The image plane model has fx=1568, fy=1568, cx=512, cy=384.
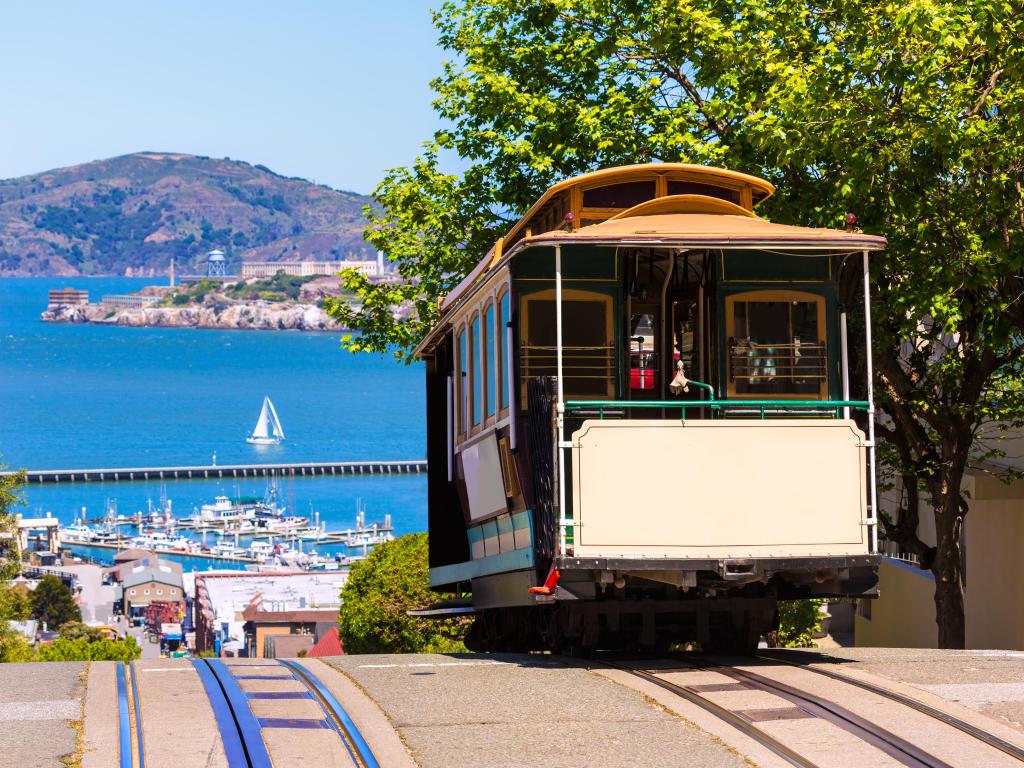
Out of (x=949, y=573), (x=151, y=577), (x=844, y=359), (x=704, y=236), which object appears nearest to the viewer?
(x=704, y=236)

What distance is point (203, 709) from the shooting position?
33.4 ft

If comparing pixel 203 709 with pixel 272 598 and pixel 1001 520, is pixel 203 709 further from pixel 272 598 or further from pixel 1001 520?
pixel 272 598

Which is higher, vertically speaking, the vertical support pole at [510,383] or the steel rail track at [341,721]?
the vertical support pole at [510,383]

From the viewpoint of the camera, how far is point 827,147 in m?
18.5

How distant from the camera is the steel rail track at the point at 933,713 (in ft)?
30.1

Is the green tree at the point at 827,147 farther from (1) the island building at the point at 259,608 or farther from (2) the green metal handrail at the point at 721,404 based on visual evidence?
(1) the island building at the point at 259,608

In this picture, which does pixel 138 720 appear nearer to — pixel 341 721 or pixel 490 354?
pixel 341 721

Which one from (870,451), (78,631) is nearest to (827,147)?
(870,451)

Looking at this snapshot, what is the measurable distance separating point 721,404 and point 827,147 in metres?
6.87

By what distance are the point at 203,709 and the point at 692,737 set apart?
3195 mm

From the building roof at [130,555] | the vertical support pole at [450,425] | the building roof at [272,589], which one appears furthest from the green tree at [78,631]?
the vertical support pole at [450,425]

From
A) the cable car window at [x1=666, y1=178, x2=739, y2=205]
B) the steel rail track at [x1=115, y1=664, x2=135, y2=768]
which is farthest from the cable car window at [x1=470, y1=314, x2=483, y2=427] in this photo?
the steel rail track at [x1=115, y1=664, x2=135, y2=768]

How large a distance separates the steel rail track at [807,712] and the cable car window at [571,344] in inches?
101

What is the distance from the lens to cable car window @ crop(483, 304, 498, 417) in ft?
46.3
